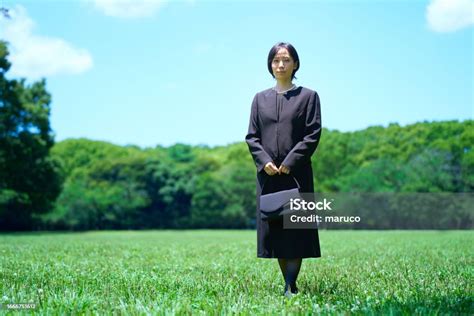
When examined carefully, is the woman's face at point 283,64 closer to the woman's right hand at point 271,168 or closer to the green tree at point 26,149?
the woman's right hand at point 271,168

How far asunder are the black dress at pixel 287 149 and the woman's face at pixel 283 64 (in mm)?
201

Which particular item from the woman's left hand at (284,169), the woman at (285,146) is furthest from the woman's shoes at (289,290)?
the woman's left hand at (284,169)

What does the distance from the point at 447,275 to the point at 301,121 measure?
3.25 metres

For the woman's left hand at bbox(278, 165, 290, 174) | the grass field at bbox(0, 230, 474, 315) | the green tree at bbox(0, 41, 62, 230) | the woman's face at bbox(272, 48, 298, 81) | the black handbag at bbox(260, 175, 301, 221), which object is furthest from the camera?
the green tree at bbox(0, 41, 62, 230)

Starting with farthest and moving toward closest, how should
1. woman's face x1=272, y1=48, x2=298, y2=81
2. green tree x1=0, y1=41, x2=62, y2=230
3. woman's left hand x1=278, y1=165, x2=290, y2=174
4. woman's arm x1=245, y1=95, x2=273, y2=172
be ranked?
1. green tree x1=0, y1=41, x2=62, y2=230
2. woman's face x1=272, y1=48, x2=298, y2=81
3. woman's arm x1=245, y1=95, x2=273, y2=172
4. woman's left hand x1=278, y1=165, x2=290, y2=174

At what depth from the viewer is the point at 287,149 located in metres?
5.88

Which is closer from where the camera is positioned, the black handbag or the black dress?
the black handbag

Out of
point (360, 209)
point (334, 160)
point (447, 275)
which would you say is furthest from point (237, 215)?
point (447, 275)

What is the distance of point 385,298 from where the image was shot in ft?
16.8

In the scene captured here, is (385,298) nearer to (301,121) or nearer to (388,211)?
(301,121)

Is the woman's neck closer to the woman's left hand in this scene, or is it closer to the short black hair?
the short black hair

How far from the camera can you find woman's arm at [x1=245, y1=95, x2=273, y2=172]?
5.87m

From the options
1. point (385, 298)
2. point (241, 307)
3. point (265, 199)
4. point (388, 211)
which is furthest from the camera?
point (388, 211)

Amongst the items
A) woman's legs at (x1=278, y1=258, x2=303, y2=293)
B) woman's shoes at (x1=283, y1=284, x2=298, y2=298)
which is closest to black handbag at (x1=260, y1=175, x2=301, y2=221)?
woman's legs at (x1=278, y1=258, x2=303, y2=293)
